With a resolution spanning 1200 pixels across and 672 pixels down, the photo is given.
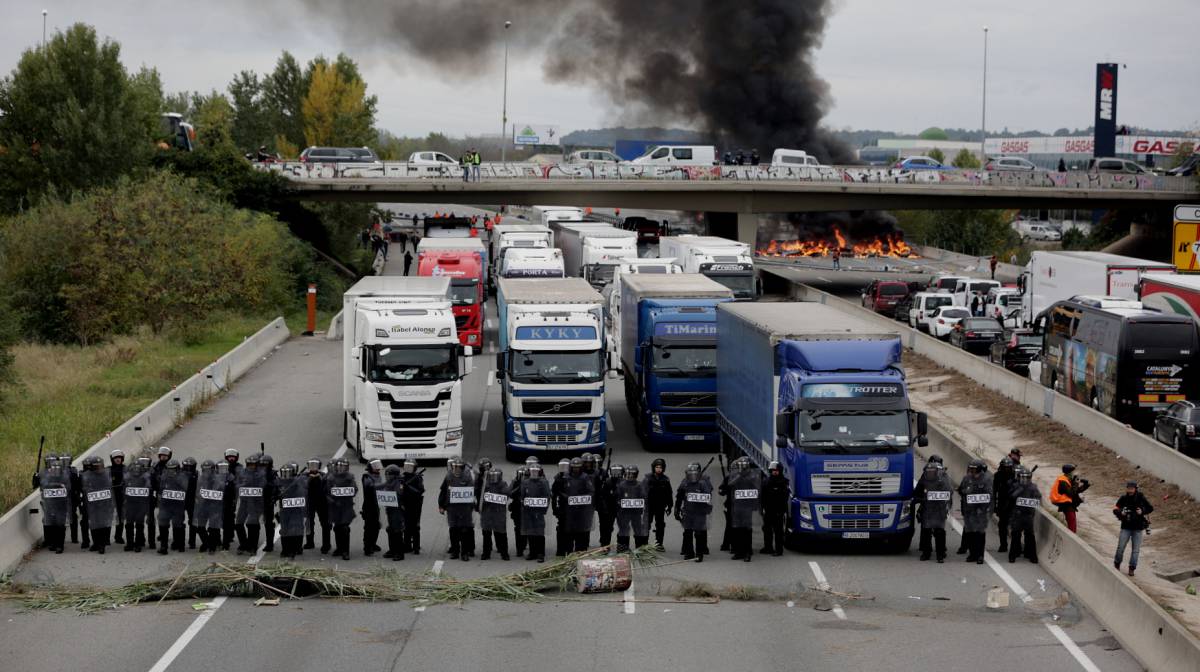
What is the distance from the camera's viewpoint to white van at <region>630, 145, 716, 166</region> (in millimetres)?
69750

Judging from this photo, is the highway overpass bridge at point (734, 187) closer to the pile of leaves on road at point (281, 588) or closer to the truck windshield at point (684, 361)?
the truck windshield at point (684, 361)

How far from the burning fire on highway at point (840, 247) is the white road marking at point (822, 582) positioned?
6621cm

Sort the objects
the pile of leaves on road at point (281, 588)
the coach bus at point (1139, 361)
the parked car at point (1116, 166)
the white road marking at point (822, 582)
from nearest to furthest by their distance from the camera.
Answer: the white road marking at point (822, 582), the pile of leaves on road at point (281, 588), the coach bus at point (1139, 361), the parked car at point (1116, 166)

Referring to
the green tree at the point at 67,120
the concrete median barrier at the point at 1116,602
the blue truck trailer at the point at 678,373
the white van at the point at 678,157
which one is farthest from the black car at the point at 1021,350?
the green tree at the point at 67,120

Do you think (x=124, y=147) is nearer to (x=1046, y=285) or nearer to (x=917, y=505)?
(x=1046, y=285)

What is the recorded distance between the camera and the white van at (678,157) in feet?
229

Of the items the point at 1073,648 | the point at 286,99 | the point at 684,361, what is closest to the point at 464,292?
the point at 684,361

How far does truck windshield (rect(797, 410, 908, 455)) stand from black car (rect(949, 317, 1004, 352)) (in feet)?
86.9

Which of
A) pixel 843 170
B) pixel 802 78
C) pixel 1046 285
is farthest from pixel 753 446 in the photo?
pixel 802 78

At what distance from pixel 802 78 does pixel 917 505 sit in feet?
270

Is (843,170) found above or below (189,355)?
above

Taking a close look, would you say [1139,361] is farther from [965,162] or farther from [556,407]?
[965,162]

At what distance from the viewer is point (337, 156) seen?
7519cm

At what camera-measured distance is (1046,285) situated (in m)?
45.3
